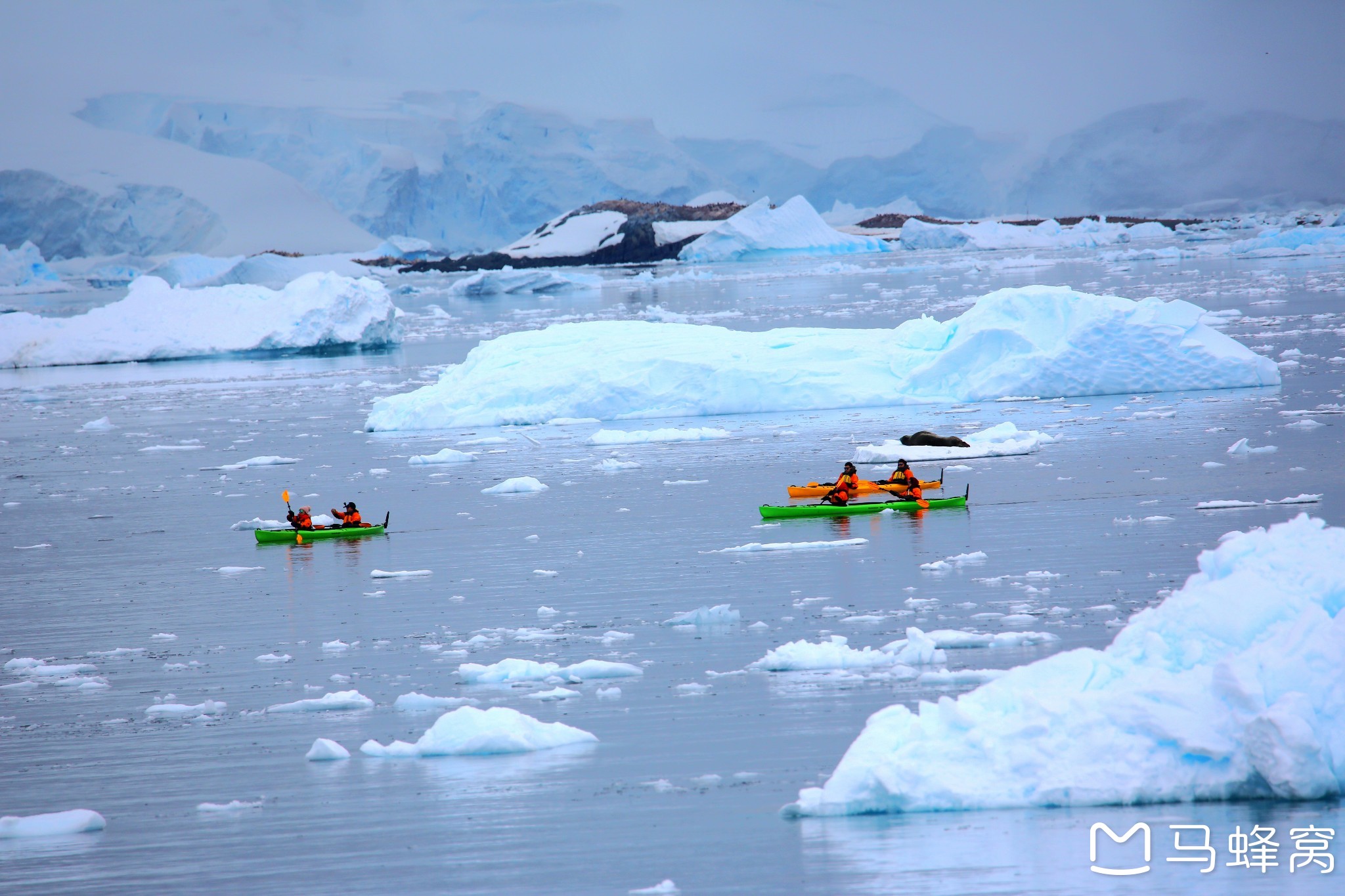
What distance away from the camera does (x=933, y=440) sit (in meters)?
14.5

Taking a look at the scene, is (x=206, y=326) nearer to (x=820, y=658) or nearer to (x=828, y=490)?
Answer: (x=828, y=490)

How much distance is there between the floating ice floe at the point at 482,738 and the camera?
239 inches

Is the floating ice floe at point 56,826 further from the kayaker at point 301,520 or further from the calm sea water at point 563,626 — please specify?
the kayaker at point 301,520

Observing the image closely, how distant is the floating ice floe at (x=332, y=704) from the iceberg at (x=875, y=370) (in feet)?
38.9

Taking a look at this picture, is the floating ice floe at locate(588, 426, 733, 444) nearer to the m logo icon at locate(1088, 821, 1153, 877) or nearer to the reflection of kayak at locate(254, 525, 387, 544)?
the reflection of kayak at locate(254, 525, 387, 544)

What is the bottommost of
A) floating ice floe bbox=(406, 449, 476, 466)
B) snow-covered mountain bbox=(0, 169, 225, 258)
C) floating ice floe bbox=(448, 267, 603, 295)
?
floating ice floe bbox=(406, 449, 476, 466)

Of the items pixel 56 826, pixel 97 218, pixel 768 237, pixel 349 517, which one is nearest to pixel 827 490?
pixel 349 517

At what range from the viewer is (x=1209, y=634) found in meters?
5.40

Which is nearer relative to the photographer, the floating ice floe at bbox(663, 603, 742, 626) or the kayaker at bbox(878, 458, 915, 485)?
the floating ice floe at bbox(663, 603, 742, 626)

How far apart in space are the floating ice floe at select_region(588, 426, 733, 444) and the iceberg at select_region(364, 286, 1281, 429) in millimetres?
1858

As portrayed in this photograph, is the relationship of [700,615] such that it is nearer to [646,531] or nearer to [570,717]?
[570,717]

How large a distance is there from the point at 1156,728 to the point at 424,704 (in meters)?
3.57

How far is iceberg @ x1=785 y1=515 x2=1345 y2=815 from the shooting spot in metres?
4.83

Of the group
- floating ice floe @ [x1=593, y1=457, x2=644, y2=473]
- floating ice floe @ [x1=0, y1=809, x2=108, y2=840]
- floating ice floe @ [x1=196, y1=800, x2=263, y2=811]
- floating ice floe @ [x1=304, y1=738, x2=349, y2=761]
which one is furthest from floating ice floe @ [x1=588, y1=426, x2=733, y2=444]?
floating ice floe @ [x1=0, y1=809, x2=108, y2=840]
